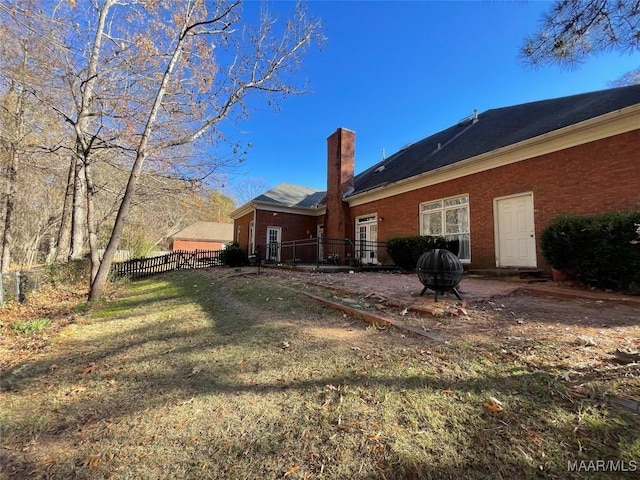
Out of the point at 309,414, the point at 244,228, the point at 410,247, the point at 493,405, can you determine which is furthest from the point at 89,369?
the point at 244,228

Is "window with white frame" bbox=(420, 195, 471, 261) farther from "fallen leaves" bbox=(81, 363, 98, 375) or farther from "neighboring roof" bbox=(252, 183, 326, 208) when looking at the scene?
"fallen leaves" bbox=(81, 363, 98, 375)

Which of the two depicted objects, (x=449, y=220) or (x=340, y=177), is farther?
(x=340, y=177)

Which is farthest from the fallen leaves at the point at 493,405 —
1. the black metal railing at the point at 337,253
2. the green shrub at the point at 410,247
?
the black metal railing at the point at 337,253

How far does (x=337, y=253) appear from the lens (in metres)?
15.3

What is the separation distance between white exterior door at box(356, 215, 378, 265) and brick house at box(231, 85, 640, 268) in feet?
0.16

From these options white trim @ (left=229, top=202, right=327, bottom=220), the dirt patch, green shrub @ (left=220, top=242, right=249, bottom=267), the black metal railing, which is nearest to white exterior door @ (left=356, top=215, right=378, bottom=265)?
the black metal railing

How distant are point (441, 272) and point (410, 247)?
558cm

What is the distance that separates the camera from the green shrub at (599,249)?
5234 mm

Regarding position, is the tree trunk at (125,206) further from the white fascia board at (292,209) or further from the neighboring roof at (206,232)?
the neighboring roof at (206,232)

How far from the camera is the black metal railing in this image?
1313cm

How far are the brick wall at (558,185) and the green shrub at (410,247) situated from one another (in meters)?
1.12

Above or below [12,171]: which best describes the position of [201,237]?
below

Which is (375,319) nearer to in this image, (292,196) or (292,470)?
(292,470)

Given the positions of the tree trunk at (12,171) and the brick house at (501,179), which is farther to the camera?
the tree trunk at (12,171)
